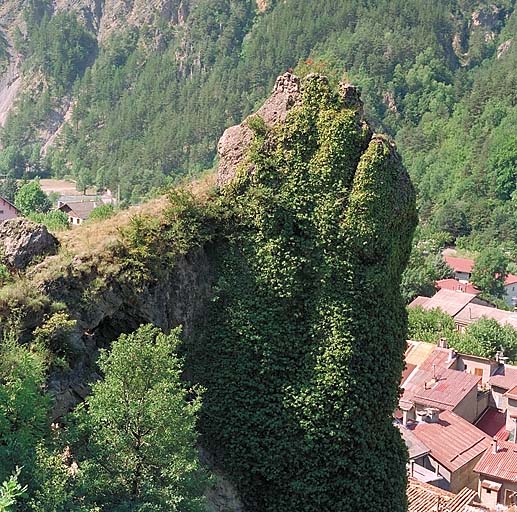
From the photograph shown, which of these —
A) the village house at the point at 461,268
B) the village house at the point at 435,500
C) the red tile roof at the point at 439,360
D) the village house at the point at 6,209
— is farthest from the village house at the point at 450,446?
the village house at the point at 461,268

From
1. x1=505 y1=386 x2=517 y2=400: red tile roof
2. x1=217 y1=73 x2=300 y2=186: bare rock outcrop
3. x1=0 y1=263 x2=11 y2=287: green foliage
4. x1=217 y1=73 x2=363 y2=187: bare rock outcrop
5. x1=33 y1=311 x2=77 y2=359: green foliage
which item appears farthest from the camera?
x1=505 y1=386 x2=517 y2=400: red tile roof

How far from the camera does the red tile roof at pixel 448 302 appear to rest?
44.6m

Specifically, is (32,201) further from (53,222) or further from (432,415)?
(53,222)

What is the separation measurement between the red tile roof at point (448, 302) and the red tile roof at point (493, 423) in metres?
13.9

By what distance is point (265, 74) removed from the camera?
114 m

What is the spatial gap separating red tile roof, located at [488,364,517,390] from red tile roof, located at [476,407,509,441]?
1010mm

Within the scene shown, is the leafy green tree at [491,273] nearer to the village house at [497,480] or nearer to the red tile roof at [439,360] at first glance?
the red tile roof at [439,360]

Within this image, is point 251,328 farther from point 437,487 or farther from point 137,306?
point 437,487

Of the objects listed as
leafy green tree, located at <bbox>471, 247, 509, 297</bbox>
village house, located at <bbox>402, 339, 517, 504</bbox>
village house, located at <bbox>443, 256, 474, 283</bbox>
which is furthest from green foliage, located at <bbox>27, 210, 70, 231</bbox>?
village house, located at <bbox>443, 256, 474, 283</bbox>

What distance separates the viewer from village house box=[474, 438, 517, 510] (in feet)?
73.0

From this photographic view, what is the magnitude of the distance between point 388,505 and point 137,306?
16.1 ft

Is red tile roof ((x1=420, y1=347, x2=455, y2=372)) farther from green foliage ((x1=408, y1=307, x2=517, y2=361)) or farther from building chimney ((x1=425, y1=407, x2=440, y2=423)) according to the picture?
building chimney ((x1=425, y1=407, x2=440, y2=423))

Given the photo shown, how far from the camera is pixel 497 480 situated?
73.5 ft

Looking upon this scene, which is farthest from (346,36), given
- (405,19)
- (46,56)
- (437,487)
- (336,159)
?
(336,159)
